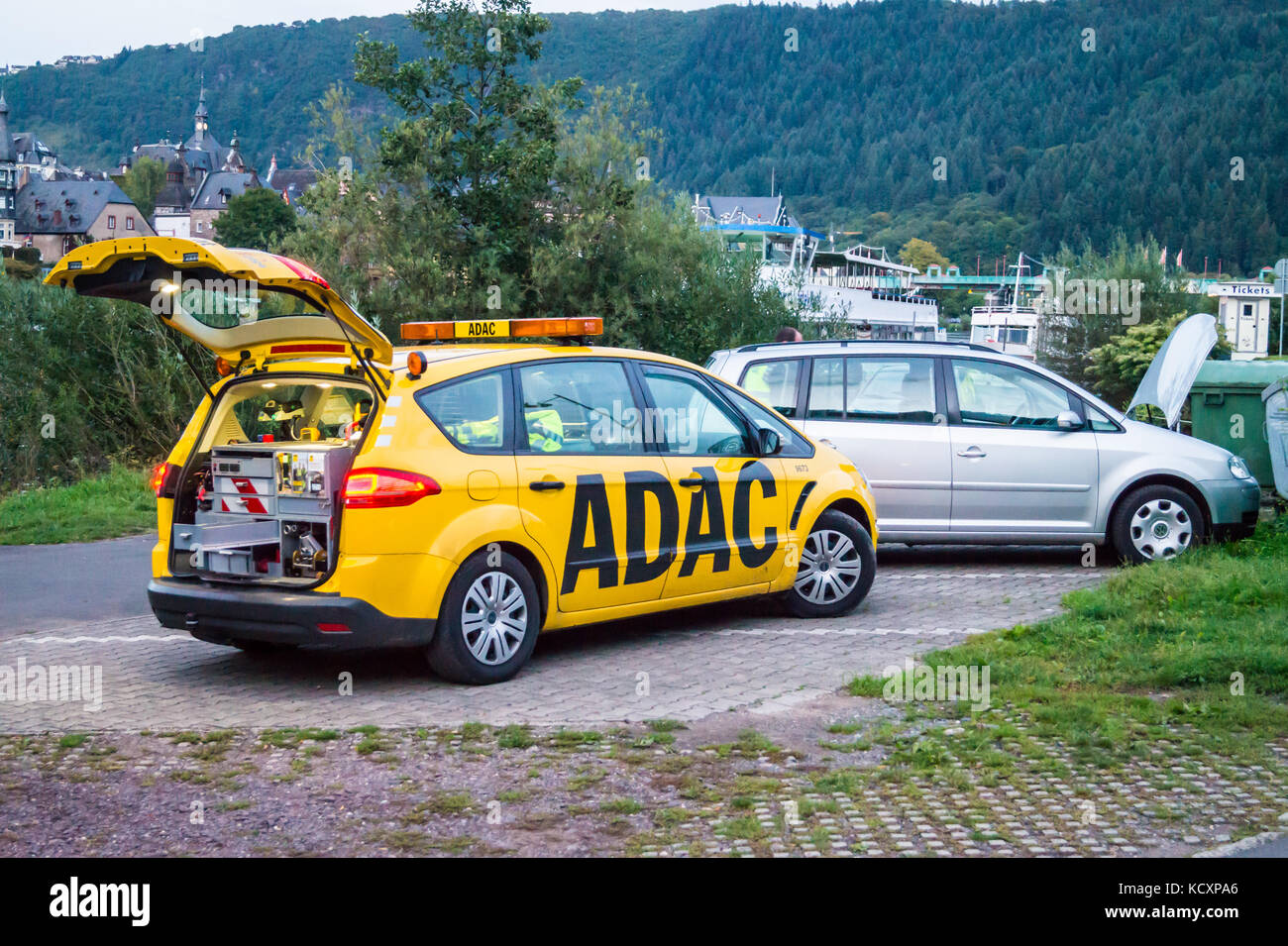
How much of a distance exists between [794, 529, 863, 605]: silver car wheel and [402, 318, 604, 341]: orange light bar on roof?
85.0 inches

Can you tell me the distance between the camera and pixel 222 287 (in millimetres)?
7516

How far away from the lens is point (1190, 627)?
317 inches

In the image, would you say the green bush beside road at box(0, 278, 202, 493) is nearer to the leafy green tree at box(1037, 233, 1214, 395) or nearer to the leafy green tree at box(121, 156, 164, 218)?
the leafy green tree at box(1037, 233, 1214, 395)

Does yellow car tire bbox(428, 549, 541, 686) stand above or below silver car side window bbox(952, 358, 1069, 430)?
below

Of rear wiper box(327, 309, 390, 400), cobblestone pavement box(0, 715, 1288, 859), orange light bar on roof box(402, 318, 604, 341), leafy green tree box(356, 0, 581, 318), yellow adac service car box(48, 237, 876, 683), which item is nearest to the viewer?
cobblestone pavement box(0, 715, 1288, 859)

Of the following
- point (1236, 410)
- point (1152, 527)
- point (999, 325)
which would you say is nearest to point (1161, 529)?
point (1152, 527)

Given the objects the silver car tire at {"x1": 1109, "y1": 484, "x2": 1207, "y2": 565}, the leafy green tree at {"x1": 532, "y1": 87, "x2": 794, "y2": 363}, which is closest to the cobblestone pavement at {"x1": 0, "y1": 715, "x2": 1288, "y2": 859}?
the silver car tire at {"x1": 1109, "y1": 484, "x2": 1207, "y2": 565}

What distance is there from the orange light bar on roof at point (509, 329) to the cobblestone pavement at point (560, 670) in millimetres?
1869

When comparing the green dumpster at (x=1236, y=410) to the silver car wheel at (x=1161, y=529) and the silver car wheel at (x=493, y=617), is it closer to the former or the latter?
the silver car wheel at (x=1161, y=529)

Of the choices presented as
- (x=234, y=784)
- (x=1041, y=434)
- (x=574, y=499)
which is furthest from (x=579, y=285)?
(x=234, y=784)

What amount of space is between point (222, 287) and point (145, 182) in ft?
674

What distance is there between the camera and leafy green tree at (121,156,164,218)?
194m
